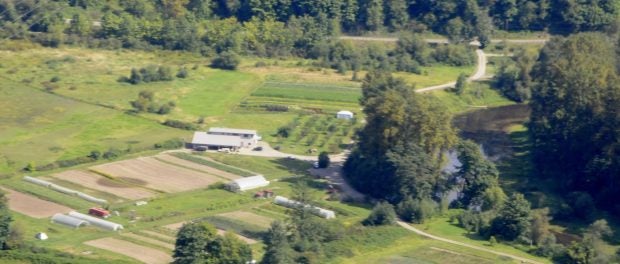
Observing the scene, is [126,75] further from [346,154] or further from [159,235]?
[159,235]

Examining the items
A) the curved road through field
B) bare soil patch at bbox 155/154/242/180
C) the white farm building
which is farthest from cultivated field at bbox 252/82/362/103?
bare soil patch at bbox 155/154/242/180

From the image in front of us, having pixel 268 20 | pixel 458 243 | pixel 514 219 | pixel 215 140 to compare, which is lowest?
pixel 458 243

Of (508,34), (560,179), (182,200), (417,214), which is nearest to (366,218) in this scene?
(417,214)

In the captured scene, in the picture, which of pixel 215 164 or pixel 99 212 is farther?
pixel 215 164

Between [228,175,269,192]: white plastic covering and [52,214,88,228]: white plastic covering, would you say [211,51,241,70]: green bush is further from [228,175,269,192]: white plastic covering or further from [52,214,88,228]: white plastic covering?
[52,214,88,228]: white plastic covering

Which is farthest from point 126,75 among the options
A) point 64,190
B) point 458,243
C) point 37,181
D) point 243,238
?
point 458,243

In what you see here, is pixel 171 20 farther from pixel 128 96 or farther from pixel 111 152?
pixel 111 152
